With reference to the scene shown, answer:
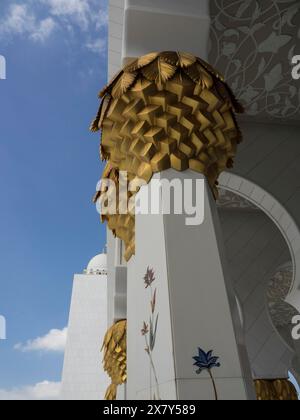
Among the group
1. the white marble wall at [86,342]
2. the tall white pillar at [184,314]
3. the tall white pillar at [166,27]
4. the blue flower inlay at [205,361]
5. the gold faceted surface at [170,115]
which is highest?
the white marble wall at [86,342]

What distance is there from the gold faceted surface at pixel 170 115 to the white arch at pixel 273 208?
1894mm

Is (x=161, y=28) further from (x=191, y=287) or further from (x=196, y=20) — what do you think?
(x=191, y=287)

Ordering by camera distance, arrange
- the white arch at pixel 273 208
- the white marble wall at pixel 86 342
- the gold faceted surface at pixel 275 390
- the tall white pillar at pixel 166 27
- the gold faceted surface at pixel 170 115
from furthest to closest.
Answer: the white marble wall at pixel 86 342, the gold faceted surface at pixel 275 390, the white arch at pixel 273 208, the tall white pillar at pixel 166 27, the gold faceted surface at pixel 170 115

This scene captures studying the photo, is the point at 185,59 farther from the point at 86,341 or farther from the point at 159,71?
the point at 86,341

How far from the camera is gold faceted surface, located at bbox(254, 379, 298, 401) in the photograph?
3934 millimetres

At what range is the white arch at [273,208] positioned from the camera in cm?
291

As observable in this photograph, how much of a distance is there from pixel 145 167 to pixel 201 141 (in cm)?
21

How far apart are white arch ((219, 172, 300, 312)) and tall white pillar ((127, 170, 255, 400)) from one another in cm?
192

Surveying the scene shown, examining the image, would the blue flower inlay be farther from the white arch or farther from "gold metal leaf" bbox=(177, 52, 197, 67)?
the white arch

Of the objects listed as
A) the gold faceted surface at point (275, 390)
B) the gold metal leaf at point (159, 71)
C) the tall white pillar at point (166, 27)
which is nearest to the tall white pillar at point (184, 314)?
the gold metal leaf at point (159, 71)

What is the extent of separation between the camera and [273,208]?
3166 millimetres

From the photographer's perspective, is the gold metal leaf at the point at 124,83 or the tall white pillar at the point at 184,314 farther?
the gold metal leaf at the point at 124,83

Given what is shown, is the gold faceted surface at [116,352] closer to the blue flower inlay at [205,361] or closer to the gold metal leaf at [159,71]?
the blue flower inlay at [205,361]
